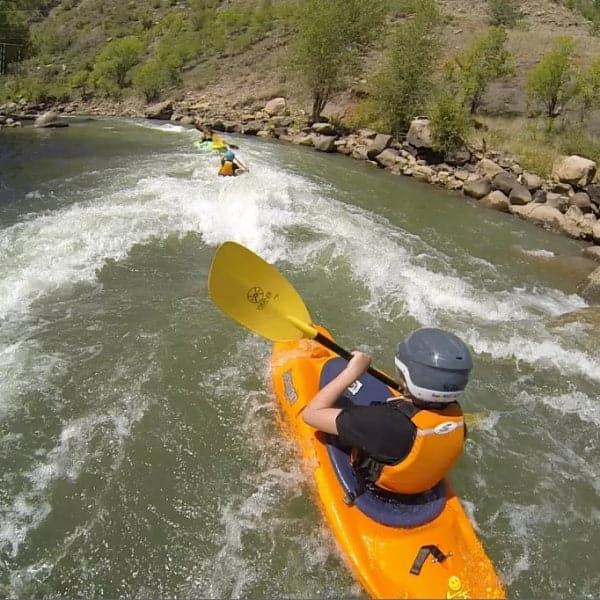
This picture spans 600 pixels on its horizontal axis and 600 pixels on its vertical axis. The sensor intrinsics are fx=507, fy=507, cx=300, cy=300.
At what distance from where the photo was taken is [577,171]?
32.8 ft

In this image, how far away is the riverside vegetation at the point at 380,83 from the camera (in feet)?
37.1

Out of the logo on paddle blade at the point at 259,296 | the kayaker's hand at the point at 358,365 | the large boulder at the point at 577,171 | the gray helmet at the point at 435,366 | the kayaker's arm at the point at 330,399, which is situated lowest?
the large boulder at the point at 577,171

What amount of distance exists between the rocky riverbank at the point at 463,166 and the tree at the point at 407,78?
2.54 feet

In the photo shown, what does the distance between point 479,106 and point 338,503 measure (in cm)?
1647

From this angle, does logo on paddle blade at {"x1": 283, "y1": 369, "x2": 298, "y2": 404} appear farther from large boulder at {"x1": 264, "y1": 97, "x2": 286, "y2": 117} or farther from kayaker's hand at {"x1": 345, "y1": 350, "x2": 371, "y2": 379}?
large boulder at {"x1": 264, "y1": 97, "x2": 286, "y2": 117}

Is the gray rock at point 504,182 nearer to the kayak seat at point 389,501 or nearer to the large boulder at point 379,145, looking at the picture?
the large boulder at point 379,145

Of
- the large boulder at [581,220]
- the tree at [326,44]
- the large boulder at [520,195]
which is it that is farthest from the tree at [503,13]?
the large boulder at [581,220]

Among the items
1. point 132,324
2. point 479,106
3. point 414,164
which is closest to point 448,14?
point 479,106

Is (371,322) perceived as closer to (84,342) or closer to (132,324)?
(132,324)

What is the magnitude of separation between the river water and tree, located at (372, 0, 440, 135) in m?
7.40

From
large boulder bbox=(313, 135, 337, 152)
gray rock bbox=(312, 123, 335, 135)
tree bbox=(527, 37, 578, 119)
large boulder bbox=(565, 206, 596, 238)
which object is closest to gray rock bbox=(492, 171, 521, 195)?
large boulder bbox=(565, 206, 596, 238)

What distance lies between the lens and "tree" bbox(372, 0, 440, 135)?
14.0 m

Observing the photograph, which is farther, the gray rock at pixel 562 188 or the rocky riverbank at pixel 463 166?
the gray rock at pixel 562 188

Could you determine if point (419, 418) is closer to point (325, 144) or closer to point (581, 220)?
point (581, 220)
